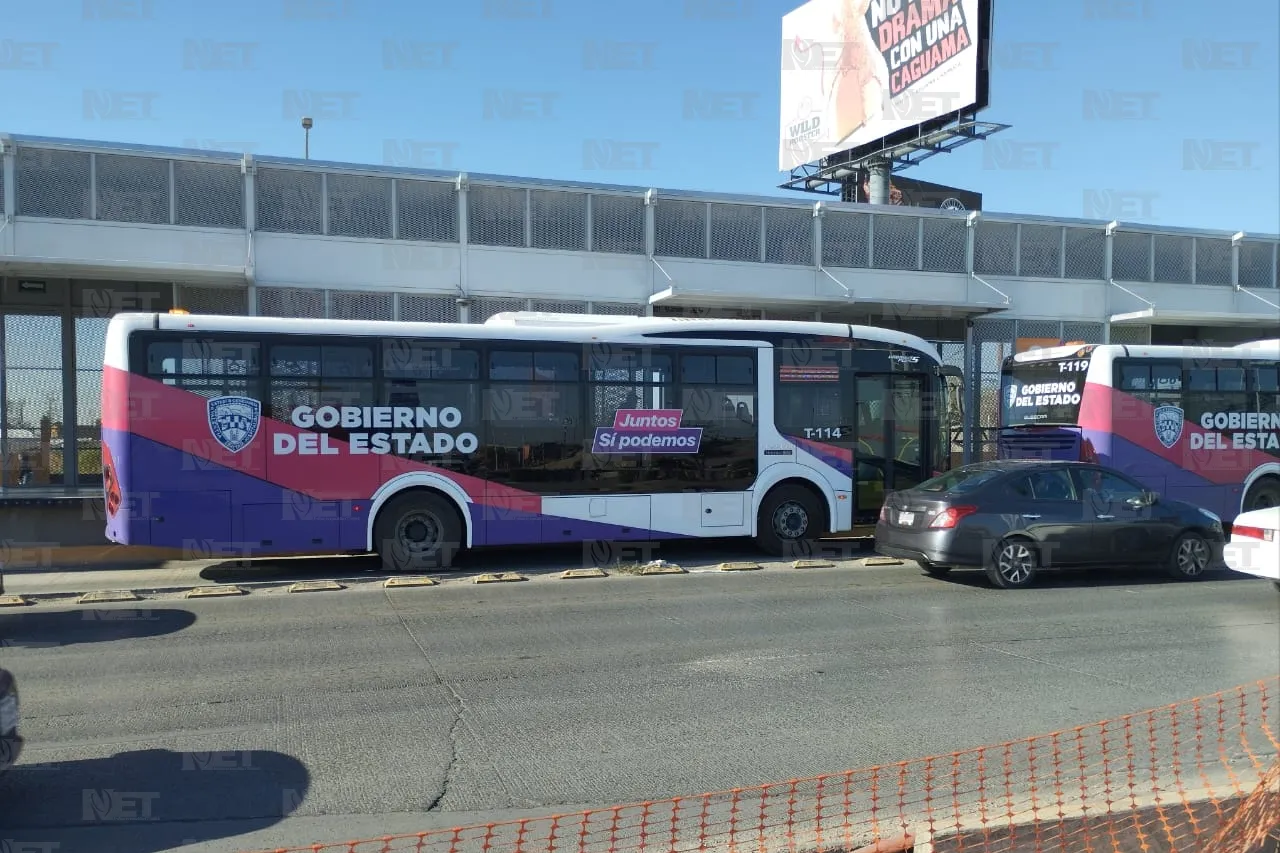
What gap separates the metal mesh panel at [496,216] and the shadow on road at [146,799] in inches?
517

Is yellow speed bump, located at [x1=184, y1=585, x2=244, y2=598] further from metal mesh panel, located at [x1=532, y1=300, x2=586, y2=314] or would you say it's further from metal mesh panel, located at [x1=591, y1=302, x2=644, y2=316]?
metal mesh panel, located at [x1=591, y1=302, x2=644, y2=316]

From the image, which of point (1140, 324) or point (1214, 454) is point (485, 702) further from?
point (1140, 324)

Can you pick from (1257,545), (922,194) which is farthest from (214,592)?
(922,194)

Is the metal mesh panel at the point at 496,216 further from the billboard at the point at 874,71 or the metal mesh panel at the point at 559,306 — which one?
the billboard at the point at 874,71

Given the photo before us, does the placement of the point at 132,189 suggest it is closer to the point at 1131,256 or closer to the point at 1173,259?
the point at 1131,256

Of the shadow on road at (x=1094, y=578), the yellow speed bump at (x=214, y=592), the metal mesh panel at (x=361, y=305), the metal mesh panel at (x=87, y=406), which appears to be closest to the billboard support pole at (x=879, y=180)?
the metal mesh panel at (x=361, y=305)

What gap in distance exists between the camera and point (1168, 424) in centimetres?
1555

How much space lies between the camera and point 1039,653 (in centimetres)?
812

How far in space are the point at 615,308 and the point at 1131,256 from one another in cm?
1238

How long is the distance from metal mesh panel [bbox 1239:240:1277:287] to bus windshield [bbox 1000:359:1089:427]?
31.7 feet

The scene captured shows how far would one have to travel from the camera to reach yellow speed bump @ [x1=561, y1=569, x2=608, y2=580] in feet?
39.9

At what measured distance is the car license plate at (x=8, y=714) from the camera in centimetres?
454

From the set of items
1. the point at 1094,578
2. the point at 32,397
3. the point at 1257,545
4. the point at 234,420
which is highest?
the point at 32,397

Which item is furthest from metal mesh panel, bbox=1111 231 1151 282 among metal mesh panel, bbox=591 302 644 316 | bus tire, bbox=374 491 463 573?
bus tire, bbox=374 491 463 573
